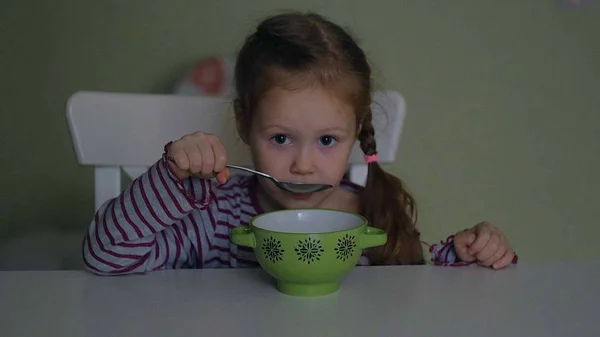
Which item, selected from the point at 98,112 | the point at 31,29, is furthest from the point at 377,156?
the point at 31,29

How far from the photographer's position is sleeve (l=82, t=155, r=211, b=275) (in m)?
0.74

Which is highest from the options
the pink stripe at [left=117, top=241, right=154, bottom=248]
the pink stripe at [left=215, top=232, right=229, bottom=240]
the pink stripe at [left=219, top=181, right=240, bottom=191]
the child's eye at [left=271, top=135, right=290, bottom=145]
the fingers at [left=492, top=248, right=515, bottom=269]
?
the child's eye at [left=271, top=135, right=290, bottom=145]

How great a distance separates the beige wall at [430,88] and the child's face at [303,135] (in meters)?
0.52

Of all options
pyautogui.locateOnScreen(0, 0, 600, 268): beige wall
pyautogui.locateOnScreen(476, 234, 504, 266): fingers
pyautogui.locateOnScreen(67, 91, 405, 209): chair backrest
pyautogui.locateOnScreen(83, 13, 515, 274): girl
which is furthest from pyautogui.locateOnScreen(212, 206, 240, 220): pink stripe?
pyautogui.locateOnScreen(0, 0, 600, 268): beige wall

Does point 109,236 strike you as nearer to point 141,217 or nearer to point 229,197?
point 141,217

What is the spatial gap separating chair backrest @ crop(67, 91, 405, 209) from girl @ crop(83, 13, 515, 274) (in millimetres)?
76

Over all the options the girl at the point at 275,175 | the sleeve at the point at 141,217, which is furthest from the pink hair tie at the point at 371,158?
the sleeve at the point at 141,217

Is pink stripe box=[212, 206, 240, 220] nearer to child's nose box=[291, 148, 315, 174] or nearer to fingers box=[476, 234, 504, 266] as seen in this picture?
child's nose box=[291, 148, 315, 174]

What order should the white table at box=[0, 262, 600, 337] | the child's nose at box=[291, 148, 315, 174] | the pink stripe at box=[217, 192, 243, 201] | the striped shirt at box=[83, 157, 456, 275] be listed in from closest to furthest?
the white table at box=[0, 262, 600, 337]
the striped shirt at box=[83, 157, 456, 275]
the child's nose at box=[291, 148, 315, 174]
the pink stripe at box=[217, 192, 243, 201]

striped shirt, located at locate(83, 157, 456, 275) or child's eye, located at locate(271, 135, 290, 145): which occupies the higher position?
child's eye, located at locate(271, 135, 290, 145)

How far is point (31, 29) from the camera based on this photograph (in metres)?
1.32

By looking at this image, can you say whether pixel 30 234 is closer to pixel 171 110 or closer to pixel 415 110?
pixel 171 110

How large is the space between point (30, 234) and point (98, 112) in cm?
54

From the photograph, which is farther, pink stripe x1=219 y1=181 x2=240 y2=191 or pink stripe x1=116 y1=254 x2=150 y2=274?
pink stripe x1=219 y1=181 x2=240 y2=191
